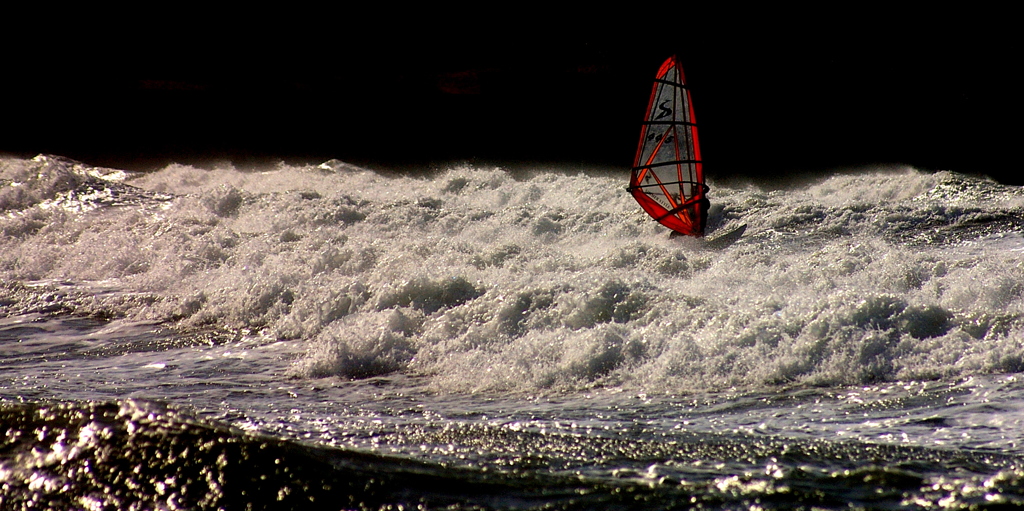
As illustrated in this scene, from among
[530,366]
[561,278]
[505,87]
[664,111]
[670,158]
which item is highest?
[505,87]

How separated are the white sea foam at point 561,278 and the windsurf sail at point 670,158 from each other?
0.35 m

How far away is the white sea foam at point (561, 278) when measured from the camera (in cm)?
409

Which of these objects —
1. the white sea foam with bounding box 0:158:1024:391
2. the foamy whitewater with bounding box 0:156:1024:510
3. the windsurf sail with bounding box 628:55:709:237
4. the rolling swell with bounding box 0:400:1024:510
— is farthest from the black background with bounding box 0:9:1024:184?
the rolling swell with bounding box 0:400:1024:510

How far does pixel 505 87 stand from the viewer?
20.7 metres

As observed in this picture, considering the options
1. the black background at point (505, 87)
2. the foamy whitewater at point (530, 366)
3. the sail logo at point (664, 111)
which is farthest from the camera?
the black background at point (505, 87)

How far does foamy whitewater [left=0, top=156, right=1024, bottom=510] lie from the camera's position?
256cm

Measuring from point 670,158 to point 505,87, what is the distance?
12.6 m

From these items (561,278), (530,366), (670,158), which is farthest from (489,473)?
(670,158)

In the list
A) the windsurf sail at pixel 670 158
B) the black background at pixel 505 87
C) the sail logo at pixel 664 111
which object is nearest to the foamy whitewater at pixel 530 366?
the windsurf sail at pixel 670 158

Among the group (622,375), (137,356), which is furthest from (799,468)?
(137,356)

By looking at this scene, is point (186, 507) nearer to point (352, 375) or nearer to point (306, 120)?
point (352, 375)

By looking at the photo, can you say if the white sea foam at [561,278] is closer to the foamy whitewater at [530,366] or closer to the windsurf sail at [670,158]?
the foamy whitewater at [530,366]

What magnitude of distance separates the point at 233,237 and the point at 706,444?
266 inches

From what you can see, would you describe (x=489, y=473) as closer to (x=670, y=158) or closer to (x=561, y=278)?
(x=561, y=278)
